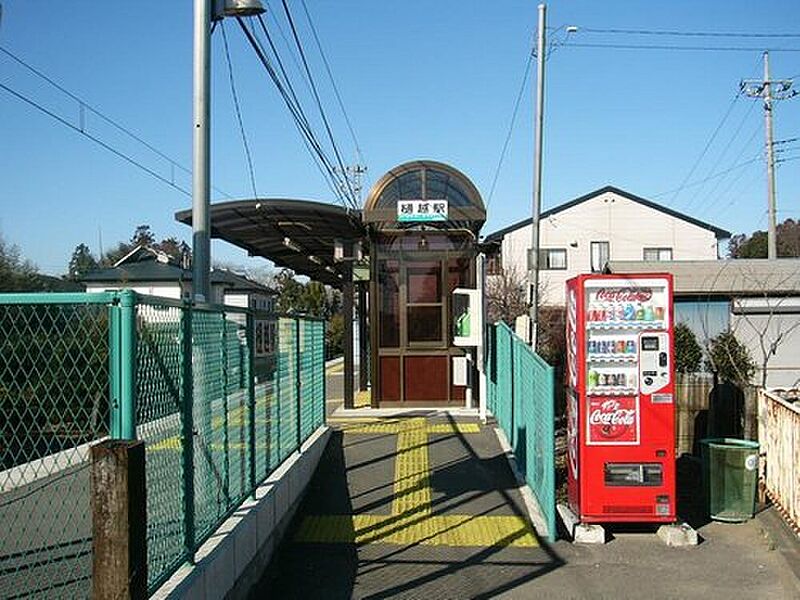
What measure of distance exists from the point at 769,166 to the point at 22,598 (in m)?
30.1

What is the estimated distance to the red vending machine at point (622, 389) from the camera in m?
7.36

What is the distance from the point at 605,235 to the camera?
40.6m

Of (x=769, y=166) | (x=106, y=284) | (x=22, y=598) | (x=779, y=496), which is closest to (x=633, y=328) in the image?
(x=779, y=496)

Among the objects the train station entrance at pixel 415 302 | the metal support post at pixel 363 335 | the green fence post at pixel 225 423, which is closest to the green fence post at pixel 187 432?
the green fence post at pixel 225 423

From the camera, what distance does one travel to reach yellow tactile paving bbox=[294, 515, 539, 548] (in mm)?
7078

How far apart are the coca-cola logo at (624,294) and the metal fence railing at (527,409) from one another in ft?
2.67

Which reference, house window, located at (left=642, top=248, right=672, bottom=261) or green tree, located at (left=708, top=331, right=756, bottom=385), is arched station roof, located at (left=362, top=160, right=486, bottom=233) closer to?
green tree, located at (left=708, top=331, right=756, bottom=385)

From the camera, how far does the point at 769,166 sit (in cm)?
2959

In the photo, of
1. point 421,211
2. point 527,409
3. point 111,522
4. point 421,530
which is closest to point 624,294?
point 527,409

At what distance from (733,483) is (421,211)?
789 centimetres

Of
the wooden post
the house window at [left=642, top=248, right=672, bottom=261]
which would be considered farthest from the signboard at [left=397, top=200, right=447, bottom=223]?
the house window at [left=642, top=248, right=672, bottom=261]

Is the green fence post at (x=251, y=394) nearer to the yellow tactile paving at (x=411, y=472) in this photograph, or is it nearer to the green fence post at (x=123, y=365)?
the yellow tactile paving at (x=411, y=472)

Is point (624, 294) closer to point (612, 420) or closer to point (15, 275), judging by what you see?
point (612, 420)

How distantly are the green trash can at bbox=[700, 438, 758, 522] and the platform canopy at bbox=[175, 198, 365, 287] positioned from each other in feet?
24.3
